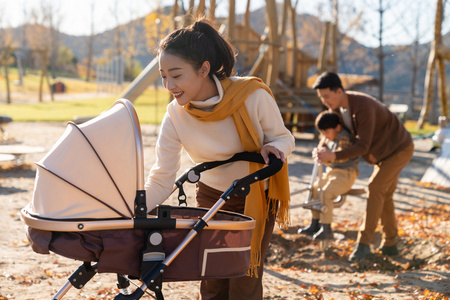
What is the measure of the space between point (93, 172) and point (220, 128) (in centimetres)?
76

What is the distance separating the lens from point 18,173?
32.4 ft

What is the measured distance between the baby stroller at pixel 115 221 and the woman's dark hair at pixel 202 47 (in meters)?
0.39

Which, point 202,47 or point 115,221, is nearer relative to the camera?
point 115,221

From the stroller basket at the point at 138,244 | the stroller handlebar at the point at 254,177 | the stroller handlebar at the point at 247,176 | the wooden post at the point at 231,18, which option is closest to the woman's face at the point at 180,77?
the stroller handlebar at the point at 247,176

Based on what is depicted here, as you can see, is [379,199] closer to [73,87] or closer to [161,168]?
[161,168]

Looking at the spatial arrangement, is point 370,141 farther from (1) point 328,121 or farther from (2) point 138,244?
(2) point 138,244

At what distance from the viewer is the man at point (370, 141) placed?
5.14m

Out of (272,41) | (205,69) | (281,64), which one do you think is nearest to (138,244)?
(205,69)

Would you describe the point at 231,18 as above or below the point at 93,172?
above

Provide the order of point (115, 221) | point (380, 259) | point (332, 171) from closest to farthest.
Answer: point (115, 221) < point (380, 259) < point (332, 171)

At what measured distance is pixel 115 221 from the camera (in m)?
2.33

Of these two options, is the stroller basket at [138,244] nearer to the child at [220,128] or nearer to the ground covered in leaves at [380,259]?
the child at [220,128]

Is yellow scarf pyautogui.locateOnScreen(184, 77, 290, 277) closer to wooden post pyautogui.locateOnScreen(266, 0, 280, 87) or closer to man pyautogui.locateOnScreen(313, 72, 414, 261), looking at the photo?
man pyautogui.locateOnScreen(313, 72, 414, 261)

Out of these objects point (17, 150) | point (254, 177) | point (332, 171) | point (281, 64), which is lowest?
point (17, 150)
